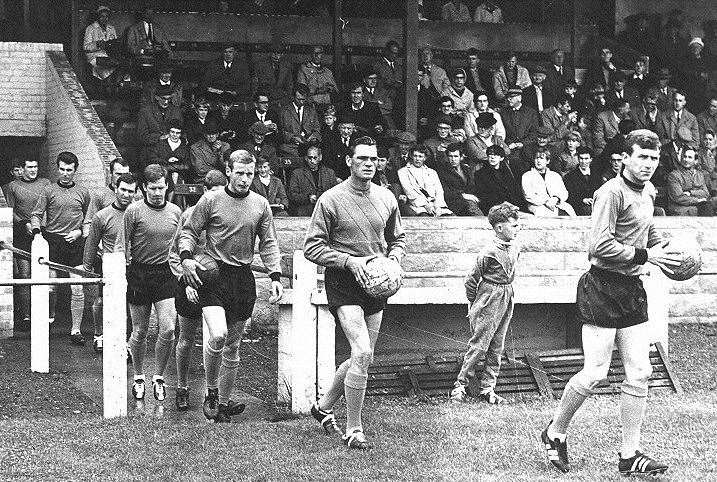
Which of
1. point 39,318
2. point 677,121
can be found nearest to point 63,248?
point 39,318

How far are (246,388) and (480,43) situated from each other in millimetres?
12703

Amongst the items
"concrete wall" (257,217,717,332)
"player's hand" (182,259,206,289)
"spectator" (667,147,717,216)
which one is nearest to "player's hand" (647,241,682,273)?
"player's hand" (182,259,206,289)

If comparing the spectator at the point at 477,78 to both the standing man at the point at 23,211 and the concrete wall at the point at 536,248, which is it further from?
the standing man at the point at 23,211

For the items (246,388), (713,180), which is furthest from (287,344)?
(713,180)

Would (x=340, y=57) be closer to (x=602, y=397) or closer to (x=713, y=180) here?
(x=713, y=180)

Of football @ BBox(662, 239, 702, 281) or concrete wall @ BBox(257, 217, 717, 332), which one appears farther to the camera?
concrete wall @ BBox(257, 217, 717, 332)

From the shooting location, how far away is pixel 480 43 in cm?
2248

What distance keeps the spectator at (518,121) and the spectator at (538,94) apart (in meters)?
0.42

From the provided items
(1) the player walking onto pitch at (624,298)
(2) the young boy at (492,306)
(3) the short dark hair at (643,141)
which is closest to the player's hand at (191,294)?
(2) the young boy at (492,306)

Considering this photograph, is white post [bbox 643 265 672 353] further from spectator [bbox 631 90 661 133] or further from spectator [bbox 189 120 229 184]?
spectator [bbox 631 90 661 133]

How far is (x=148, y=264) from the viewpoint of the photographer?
10633 millimetres

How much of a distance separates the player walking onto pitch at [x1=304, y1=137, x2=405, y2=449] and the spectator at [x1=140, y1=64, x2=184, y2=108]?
8544 mm

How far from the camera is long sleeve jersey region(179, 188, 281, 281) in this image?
925 cm

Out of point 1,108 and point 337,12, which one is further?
point 337,12
